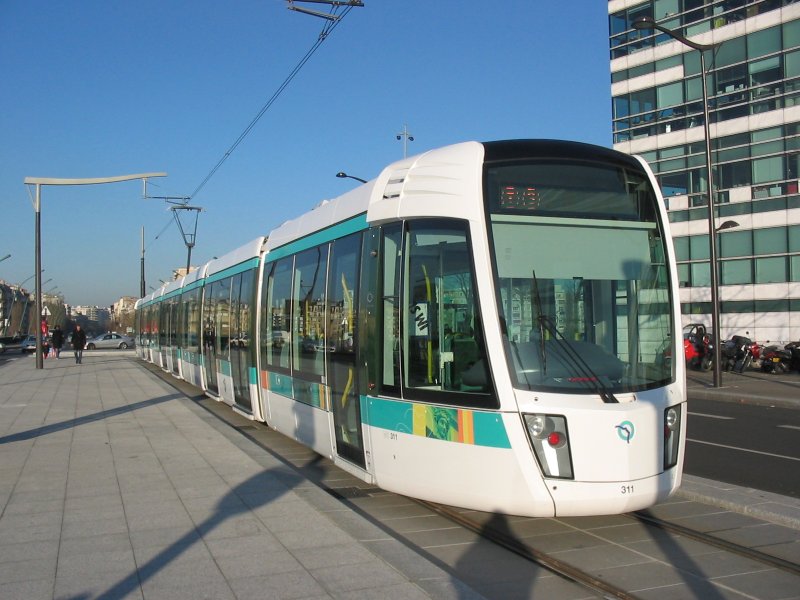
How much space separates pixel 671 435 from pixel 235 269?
10.1 meters

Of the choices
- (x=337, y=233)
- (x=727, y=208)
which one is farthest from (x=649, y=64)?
(x=337, y=233)

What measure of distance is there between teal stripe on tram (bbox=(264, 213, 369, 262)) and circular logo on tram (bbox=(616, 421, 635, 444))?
10.7ft

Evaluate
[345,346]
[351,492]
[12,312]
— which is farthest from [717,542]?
[12,312]

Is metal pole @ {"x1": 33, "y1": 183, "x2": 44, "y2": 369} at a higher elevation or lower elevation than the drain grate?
higher

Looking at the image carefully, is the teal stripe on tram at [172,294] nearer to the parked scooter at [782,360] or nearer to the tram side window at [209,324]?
the tram side window at [209,324]

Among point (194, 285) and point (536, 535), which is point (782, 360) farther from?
point (536, 535)

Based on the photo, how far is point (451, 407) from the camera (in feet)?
21.5

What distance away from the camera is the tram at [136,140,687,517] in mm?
6086

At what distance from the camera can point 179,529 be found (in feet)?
21.3

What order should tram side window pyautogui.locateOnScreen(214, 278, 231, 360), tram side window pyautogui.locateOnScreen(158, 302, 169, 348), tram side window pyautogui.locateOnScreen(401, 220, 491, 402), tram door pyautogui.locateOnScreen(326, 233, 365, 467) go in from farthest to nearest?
tram side window pyautogui.locateOnScreen(158, 302, 169, 348), tram side window pyautogui.locateOnScreen(214, 278, 231, 360), tram door pyautogui.locateOnScreen(326, 233, 365, 467), tram side window pyautogui.locateOnScreen(401, 220, 491, 402)

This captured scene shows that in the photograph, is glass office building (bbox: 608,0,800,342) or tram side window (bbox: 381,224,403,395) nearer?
tram side window (bbox: 381,224,403,395)

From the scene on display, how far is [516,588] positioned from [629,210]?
11.2ft

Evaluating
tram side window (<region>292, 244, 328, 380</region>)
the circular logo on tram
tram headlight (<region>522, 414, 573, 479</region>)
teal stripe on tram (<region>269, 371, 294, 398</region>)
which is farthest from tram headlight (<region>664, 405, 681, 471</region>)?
teal stripe on tram (<region>269, 371, 294, 398</region>)

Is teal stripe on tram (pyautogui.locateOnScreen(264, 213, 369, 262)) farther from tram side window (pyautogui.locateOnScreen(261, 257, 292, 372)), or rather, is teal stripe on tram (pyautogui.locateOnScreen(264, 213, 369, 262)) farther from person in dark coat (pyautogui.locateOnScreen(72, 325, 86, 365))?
person in dark coat (pyautogui.locateOnScreen(72, 325, 86, 365))
